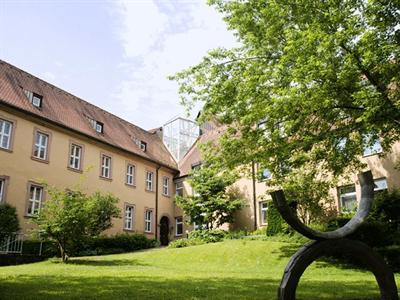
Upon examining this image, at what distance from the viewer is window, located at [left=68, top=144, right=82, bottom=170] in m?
25.4

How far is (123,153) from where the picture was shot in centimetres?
2938

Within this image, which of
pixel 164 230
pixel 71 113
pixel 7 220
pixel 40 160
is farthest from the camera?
pixel 164 230

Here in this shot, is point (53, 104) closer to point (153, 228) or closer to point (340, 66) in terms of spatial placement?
point (153, 228)

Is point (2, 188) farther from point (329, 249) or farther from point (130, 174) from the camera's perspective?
point (329, 249)

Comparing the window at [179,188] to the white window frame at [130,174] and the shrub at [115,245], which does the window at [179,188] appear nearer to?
the white window frame at [130,174]

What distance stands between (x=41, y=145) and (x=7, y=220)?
614cm

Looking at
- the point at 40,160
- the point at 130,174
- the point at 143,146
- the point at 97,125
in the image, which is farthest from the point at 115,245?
the point at 143,146

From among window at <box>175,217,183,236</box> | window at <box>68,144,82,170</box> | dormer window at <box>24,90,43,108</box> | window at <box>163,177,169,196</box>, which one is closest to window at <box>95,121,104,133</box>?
window at <box>68,144,82,170</box>

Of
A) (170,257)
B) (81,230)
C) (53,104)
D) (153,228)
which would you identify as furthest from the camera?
(153,228)

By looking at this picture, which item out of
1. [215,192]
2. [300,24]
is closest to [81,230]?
[300,24]

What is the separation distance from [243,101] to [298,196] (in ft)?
27.1

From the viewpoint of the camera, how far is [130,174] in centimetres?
3030

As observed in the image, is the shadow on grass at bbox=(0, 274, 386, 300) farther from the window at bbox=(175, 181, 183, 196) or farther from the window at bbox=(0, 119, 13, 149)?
the window at bbox=(175, 181, 183, 196)

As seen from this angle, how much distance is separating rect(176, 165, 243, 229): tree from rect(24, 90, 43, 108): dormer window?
36.5 ft
